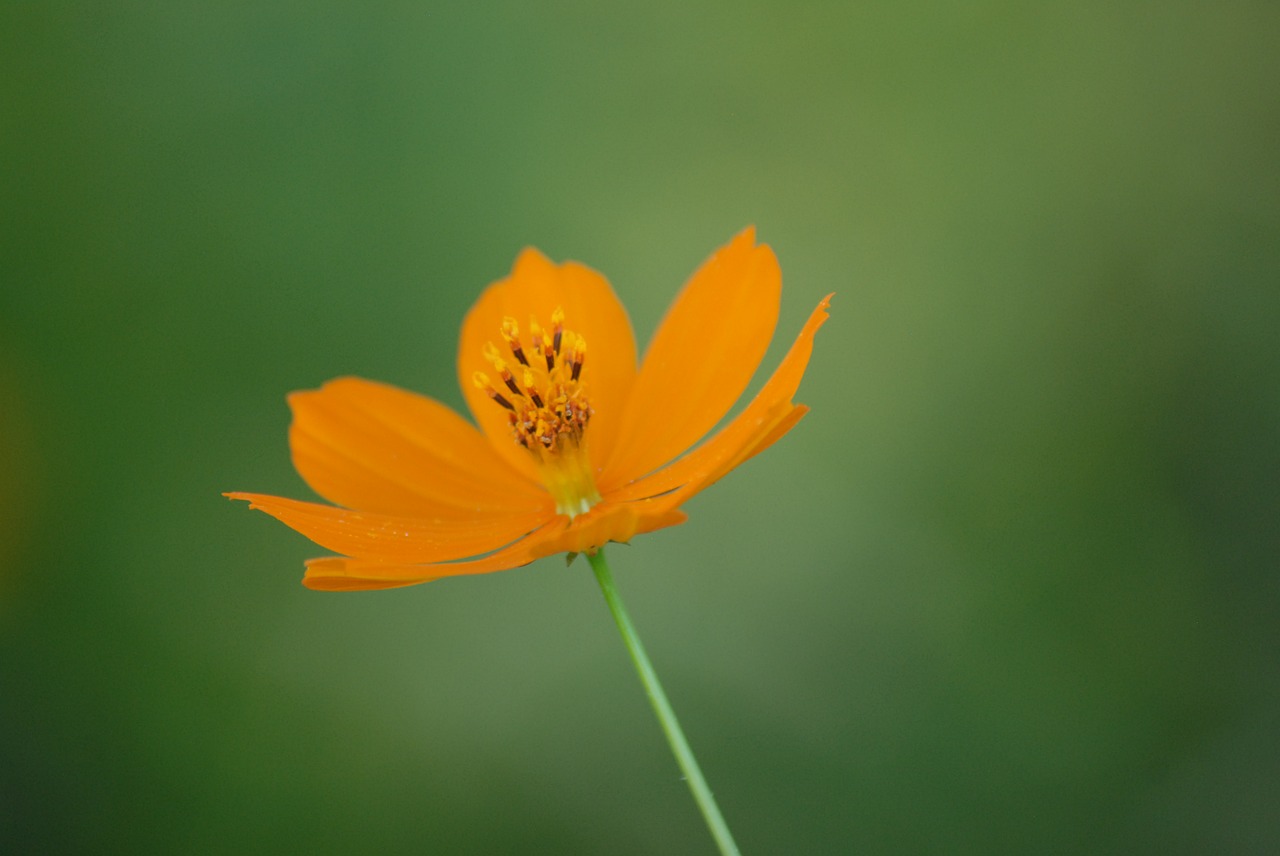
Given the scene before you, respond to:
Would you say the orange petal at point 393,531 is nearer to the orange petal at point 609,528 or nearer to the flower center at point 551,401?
the flower center at point 551,401

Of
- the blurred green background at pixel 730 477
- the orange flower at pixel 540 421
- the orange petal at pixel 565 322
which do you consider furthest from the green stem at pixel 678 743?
the blurred green background at pixel 730 477

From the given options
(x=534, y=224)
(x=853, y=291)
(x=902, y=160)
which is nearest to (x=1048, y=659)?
(x=853, y=291)

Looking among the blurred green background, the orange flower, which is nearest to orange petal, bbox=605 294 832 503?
the orange flower

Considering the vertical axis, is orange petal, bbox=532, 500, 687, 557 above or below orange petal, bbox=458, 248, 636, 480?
below

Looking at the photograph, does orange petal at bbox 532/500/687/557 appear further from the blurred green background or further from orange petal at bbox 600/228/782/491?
the blurred green background

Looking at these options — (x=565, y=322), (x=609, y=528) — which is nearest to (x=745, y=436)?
(x=609, y=528)

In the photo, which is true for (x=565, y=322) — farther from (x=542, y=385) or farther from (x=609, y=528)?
(x=609, y=528)
